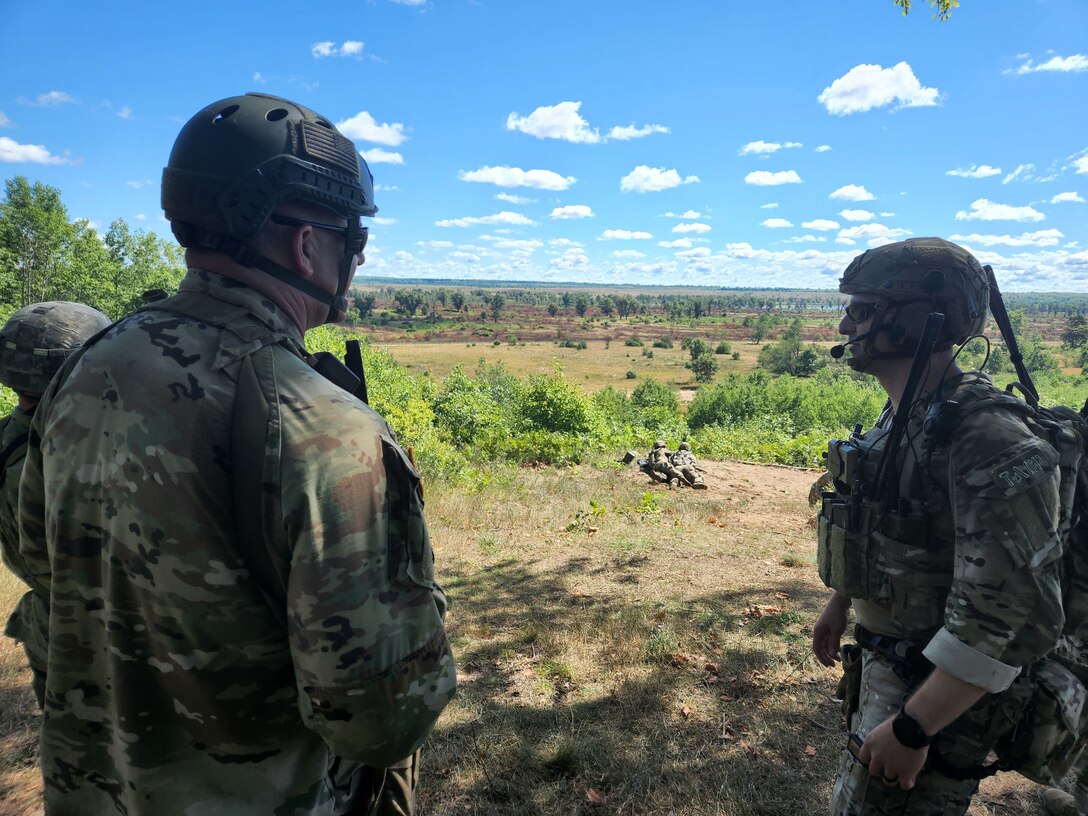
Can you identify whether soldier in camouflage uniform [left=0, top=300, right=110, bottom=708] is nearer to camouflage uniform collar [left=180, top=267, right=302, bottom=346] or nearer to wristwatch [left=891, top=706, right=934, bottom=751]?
camouflage uniform collar [left=180, top=267, right=302, bottom=346]

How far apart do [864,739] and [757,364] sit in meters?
80.6

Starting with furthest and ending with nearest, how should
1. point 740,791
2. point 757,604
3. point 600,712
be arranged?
point 757,604 < point 600,712 < point 740,791

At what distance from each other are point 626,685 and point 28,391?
141 inches

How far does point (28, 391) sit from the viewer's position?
8.30ft

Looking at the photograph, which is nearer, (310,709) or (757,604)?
(310,709)

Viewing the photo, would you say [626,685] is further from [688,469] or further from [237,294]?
[688,469]

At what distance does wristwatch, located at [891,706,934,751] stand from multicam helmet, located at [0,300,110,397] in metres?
3.17

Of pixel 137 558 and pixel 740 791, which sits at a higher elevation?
pixel 137 558

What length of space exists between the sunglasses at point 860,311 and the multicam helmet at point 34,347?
9.73ft

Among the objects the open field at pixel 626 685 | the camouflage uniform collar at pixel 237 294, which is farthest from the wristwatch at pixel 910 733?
the camouflage uniform collar at pixel 237 294

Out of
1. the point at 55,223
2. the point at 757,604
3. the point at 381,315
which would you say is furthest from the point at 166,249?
the point at 381,315

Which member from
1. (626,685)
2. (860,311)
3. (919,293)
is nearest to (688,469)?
(626,685)

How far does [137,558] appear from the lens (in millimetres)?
1156

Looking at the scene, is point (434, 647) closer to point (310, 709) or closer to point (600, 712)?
point (310, 709)
